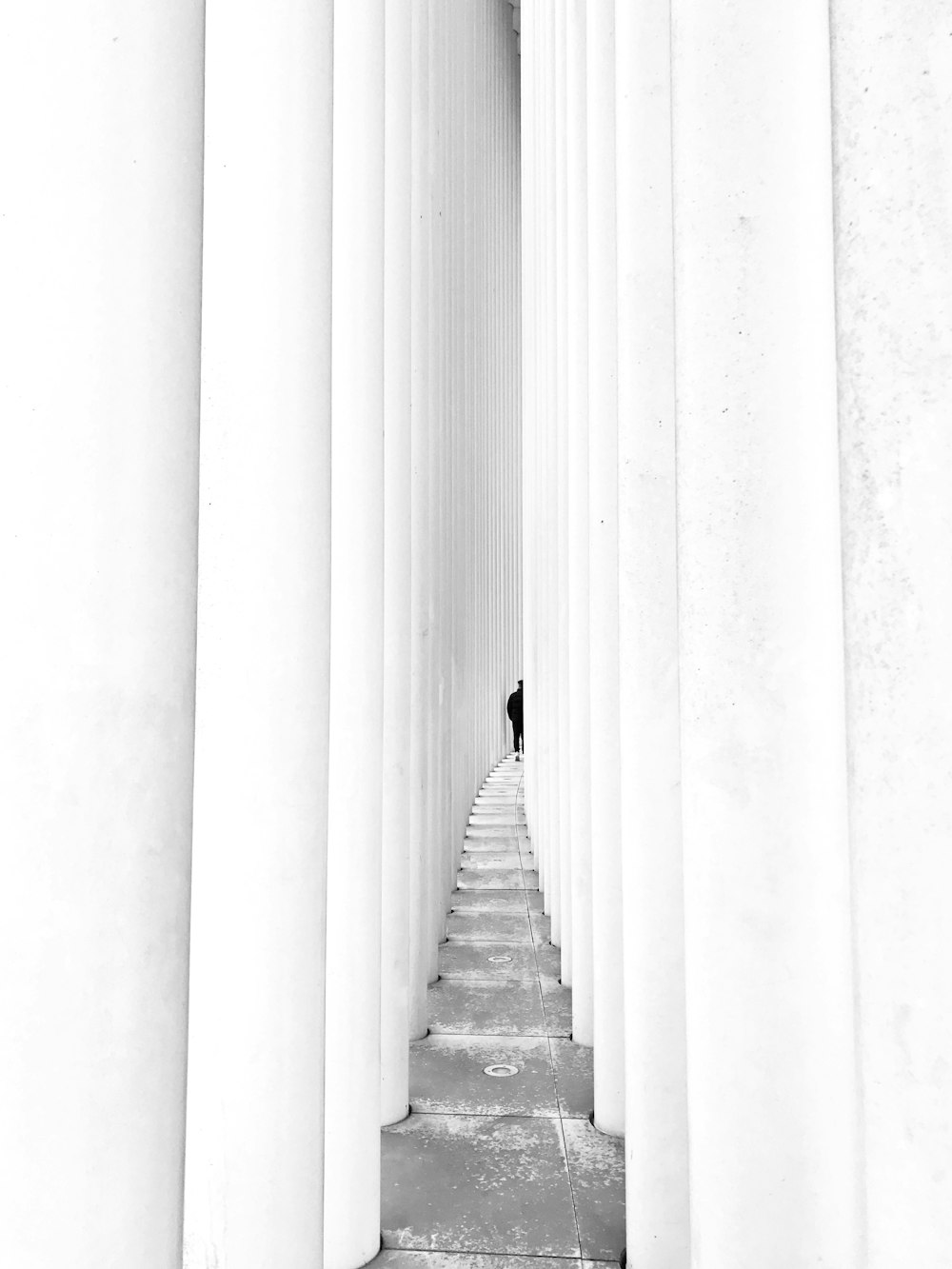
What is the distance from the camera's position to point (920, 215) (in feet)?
3.04

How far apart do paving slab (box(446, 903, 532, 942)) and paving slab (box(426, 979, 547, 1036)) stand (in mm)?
853

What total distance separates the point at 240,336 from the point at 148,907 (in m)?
0.89

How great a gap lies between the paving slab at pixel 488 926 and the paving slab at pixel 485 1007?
0.85 m

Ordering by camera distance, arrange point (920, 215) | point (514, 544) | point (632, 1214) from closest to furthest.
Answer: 1. point (920, 215)
2. point (632, 1214)
3. point (514, 544)

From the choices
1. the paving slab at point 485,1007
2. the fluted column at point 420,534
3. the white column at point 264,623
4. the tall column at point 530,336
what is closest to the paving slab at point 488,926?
the paving slab at point 485,1007

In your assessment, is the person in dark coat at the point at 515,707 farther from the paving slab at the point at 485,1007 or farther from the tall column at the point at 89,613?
the tall column at the point at 89,613

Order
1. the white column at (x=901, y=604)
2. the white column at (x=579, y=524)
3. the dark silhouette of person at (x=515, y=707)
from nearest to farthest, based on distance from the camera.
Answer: the white column at (x=901, y=604) → the white column at (x=579, y=524) → the dark silhouette of person at (x=515, y=707)

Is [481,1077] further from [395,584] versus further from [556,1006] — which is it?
[395,584]

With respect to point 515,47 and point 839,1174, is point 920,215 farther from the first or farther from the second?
point 515,47

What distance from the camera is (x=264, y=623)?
61.9 inches

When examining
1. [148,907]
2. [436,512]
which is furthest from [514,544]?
[148,907]

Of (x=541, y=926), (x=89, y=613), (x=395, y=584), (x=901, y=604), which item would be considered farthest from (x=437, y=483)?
(x=901, y=604)

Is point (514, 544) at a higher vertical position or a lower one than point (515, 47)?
lower

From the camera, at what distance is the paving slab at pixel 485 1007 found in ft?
15.4
